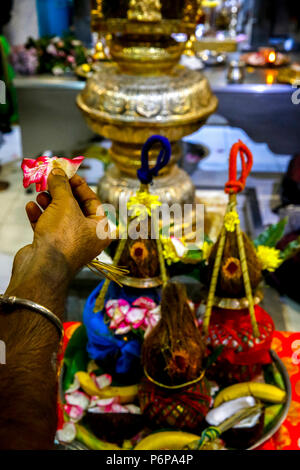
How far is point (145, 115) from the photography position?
1.61 meters

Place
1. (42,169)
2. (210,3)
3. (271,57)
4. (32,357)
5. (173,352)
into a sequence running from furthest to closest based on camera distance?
(210,3) < (271,57) < (173,352) < (42,169) < (32,357)

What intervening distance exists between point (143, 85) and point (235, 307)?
0.91 m

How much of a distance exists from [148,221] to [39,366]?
633mm

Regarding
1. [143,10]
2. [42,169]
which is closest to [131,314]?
[42,169]

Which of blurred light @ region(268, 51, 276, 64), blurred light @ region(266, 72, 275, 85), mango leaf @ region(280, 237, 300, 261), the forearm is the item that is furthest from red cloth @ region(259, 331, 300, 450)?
blurred light @ region(268, 51, 276, 64)

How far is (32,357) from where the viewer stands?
495 mm

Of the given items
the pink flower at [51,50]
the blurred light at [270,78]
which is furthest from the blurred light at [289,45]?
the pink flower at [51,50]

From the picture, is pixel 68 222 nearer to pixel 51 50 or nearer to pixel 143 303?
pixel 143 303

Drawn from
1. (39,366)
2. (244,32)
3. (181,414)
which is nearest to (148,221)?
(181,414)

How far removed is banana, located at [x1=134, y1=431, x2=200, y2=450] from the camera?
3.01ft

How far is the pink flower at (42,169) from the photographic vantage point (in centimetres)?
59

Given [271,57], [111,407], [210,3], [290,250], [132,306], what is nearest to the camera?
[111,407]

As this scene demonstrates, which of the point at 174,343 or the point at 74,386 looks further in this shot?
the point at 74,386

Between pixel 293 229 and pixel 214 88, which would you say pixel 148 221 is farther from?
pixel 214 88
